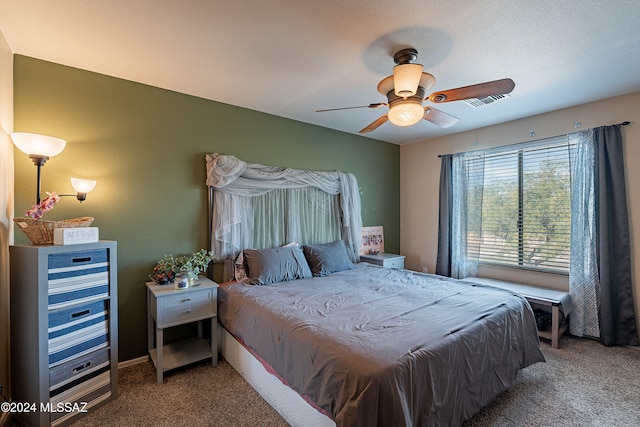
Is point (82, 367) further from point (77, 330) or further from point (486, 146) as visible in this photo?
point (486, 146)

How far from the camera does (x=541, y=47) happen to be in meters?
2.07

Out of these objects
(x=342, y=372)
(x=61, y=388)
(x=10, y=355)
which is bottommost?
(x=61, y=388)

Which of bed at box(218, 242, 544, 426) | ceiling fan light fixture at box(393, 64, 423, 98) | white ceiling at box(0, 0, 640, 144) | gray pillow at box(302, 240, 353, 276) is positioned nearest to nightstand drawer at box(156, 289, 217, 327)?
bed at box(218, 242, 544, 426)

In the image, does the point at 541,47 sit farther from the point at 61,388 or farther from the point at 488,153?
the point at 61,388

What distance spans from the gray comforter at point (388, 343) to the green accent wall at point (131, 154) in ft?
2.72

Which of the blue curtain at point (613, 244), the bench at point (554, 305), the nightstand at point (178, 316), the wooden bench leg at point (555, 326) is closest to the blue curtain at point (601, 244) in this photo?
the blue curtain at point (613, 244)

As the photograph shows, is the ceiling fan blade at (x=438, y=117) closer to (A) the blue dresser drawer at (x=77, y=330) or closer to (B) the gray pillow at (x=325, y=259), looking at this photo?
(B) the gray pillow at (x=325, y=259)

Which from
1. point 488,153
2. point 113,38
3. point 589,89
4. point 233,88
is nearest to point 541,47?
point 589,89

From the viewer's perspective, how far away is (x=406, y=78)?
6.06 ft

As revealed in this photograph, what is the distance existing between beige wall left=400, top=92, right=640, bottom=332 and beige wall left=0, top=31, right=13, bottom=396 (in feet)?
14.1

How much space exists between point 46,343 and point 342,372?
5.88ft

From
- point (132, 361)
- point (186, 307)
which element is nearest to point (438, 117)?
point (186, 307)

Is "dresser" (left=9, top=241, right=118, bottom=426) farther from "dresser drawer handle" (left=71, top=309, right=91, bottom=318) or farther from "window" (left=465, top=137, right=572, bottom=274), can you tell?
"window" (left=465, top=137, right=572, bottom=274)

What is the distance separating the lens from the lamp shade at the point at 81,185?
2.16 m
